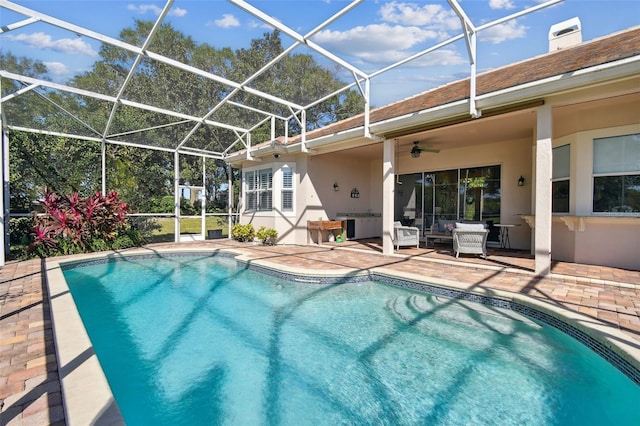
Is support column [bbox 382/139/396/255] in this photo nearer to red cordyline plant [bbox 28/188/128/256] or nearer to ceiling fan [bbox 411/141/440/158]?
ceiling fan [bbox 411/141/440/158]

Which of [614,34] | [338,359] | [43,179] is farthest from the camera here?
[43,179]

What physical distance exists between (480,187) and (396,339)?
8412mm

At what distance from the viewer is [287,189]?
1192 cm

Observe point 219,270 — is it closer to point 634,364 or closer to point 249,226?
point 249,226

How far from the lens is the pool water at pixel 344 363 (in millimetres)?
2912

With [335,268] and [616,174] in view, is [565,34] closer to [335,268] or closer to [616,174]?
[616,174]

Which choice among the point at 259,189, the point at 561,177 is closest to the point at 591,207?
the point at 561,177

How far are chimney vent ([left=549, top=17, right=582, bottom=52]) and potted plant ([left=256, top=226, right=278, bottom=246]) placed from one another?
1086 centimetres

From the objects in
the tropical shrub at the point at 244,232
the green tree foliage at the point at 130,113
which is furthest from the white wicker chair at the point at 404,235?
the tropical shrub at the point at 244,232

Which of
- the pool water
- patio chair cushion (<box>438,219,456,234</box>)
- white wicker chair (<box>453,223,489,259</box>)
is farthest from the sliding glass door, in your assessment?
the pool water

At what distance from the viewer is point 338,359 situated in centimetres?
386

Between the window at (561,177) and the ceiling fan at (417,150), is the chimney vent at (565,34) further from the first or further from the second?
the ceiling fan at (417,150)

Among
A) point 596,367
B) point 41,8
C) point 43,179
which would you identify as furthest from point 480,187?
point 43,179

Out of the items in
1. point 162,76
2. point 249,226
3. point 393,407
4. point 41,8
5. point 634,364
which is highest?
point 162,76
